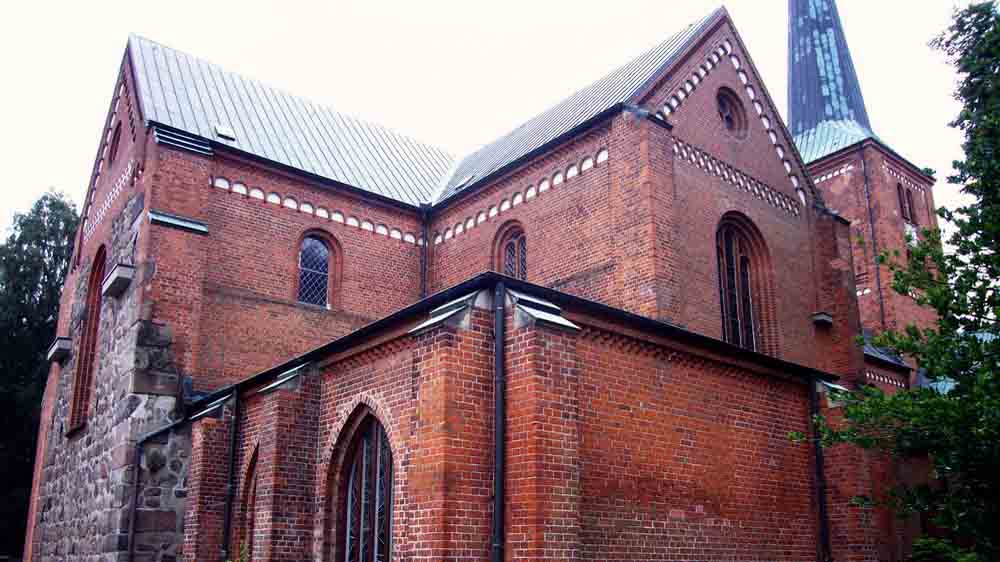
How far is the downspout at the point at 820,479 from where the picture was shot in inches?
541

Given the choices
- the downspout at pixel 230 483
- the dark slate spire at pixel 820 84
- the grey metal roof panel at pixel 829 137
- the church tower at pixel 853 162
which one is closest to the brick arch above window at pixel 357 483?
the downspout at pixel 230 483

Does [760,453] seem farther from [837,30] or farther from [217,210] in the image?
[837,30]

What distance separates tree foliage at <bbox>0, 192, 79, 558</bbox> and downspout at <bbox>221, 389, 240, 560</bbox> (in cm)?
1917

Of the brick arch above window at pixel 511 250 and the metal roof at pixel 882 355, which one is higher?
the brick arch above window at pixel 511 250

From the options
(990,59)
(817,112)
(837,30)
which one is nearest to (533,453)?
(990,59)

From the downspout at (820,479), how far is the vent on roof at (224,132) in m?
13.6

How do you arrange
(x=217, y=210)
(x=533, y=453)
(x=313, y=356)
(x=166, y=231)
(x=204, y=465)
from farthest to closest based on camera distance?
(x=217, y=210), (x=166, y=231), (x=204, y=465), (x=313, y=356), (x=533, y=453)

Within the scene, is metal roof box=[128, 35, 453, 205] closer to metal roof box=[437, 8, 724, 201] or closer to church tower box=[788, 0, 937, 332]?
metal roof box=[437, 8, 724, 201]

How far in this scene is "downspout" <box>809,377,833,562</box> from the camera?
1373 centimetres

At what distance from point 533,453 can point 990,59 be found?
402 inches

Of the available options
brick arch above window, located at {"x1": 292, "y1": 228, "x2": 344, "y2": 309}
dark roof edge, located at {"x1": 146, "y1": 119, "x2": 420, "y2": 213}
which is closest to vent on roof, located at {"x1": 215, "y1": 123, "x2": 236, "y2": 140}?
dark roof edge, located at {"x1": 146, "y1": 119, "x2": 420, "y2": 213}

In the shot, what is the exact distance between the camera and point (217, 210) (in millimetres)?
19031

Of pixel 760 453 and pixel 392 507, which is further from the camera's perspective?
pixel 760 453

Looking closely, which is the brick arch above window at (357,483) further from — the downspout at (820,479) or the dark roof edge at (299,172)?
the dark roof edge at (299,172)
